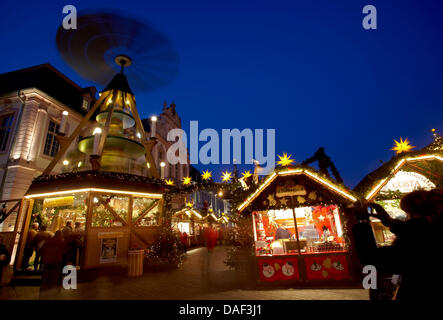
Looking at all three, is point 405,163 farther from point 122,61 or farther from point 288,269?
point 122,61

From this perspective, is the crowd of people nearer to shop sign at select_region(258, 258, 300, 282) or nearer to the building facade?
the building facade

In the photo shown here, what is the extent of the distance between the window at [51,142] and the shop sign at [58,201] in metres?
7.82

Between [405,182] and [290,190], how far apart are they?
3928 mm

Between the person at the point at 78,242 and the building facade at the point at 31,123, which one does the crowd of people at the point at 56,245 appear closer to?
the person at the point at 78,242

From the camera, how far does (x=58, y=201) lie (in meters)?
10.5

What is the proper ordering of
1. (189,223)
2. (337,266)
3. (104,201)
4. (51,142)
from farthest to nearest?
(189,223)
(51,142)
(104,201)
(337,266)

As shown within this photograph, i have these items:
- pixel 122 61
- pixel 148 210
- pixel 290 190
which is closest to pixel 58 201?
pixel 148 210

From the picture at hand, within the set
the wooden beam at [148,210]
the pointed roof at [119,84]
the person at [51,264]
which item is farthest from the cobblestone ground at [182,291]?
the pointed roof at [119,84]

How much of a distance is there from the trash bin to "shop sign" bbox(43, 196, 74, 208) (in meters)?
4.23

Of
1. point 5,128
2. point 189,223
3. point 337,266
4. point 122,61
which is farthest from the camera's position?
point 189,223

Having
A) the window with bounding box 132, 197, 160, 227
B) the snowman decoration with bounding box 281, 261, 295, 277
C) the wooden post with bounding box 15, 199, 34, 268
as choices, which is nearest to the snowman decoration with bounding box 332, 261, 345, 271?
the snowman decoration with bounding box 281, 261, 295, 277

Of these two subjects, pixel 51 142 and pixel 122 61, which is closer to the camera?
pixel 122 61
